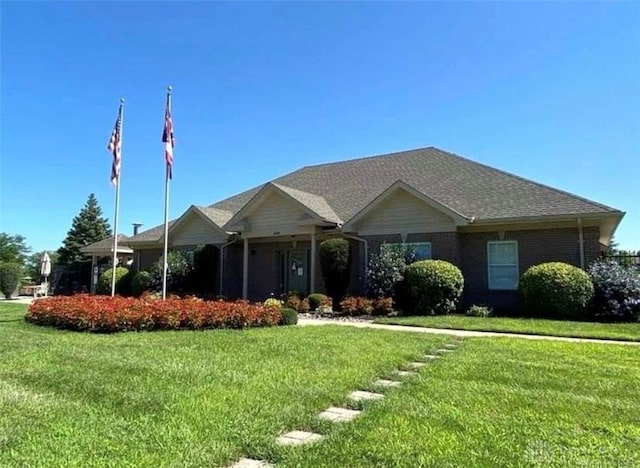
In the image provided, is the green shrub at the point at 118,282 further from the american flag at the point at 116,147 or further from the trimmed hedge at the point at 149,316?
the trimmed hedge at the point at 149,316

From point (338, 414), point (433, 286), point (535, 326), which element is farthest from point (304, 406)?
point (433, 286)

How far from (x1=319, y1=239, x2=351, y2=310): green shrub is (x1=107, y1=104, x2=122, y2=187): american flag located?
7.62 metres

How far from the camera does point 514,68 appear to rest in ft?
46.5

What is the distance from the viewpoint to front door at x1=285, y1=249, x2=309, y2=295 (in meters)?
20.3

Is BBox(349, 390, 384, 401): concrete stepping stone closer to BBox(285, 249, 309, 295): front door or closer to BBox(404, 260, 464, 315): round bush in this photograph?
BBox(404, 260, 464, 315): round bush

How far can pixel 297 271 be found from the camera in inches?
811

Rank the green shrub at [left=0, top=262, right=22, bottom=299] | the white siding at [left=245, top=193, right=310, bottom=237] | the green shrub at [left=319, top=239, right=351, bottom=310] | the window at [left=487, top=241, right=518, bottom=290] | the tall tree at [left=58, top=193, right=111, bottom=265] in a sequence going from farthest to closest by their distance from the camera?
1. the tall tree at [left=58, top=193, right=111, bottom=265]
2. the green shrub at [left=0, top=262, right=22, bottom=299]
3. the white siding at [left=245, top=193, right=310, bottom=237]
4. the green shrub at [left=319, top=239, right=351, bottom=310]
5. the window at [left=487, top=241, right=518, bottom=290]

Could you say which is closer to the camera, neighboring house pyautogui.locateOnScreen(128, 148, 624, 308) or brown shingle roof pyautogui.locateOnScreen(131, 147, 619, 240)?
neighboring house pyautogui.locateOnScreen(128, 148, 624, 308)

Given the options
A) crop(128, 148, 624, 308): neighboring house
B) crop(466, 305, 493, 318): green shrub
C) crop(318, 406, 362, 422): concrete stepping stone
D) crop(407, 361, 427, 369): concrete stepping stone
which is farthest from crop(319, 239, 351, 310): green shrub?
crop(318, 406, 362, 422): concrete stepping stone

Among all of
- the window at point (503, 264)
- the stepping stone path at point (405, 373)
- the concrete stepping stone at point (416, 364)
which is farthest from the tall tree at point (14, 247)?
the stepping stone path at point (405, 373)

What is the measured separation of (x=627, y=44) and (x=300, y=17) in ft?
28.3

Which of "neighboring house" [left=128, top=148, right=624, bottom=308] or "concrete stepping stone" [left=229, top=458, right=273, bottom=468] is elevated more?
"neighboring house" [left=128, top=148, right=624, bottom=308]

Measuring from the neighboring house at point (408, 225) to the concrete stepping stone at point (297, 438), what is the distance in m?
12.6

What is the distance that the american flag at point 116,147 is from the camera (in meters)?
16.2
